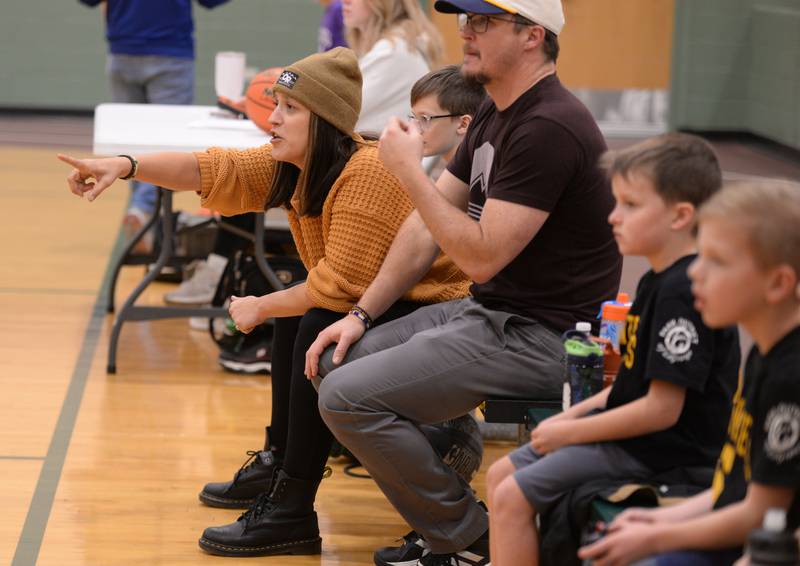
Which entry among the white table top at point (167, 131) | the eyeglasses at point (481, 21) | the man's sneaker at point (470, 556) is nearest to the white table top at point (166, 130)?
the white table top at point (167, 131)

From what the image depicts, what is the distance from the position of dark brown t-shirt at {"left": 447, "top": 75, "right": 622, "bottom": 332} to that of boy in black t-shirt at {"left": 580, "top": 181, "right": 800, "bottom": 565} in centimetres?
83

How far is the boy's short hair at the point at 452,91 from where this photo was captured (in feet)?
11.2

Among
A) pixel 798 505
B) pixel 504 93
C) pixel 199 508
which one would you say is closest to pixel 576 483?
pixel 798 505

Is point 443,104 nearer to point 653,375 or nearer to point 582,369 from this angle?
point 582,369

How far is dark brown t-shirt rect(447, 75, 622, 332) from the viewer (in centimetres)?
265

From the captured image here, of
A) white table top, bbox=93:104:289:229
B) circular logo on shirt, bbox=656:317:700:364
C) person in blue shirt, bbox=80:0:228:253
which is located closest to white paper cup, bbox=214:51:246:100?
white table top, bbox=93:104:289:229

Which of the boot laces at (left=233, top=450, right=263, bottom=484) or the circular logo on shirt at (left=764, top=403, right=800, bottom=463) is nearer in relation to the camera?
the circular logo on shirt at (left=764, top=403, right=800, bottom=463)

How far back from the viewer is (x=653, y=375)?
210 cm

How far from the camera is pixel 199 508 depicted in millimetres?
3385

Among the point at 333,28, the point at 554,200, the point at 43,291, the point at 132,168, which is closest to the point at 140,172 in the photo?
the point at 132,168

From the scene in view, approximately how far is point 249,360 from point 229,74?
4.00ft

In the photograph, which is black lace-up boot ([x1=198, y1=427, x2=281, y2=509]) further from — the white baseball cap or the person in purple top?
the person in purple top

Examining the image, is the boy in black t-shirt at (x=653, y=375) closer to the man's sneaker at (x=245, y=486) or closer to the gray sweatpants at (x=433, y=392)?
the gray sweatpants at (x=433, y=392)

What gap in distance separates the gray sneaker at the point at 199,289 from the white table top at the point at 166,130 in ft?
2.17
